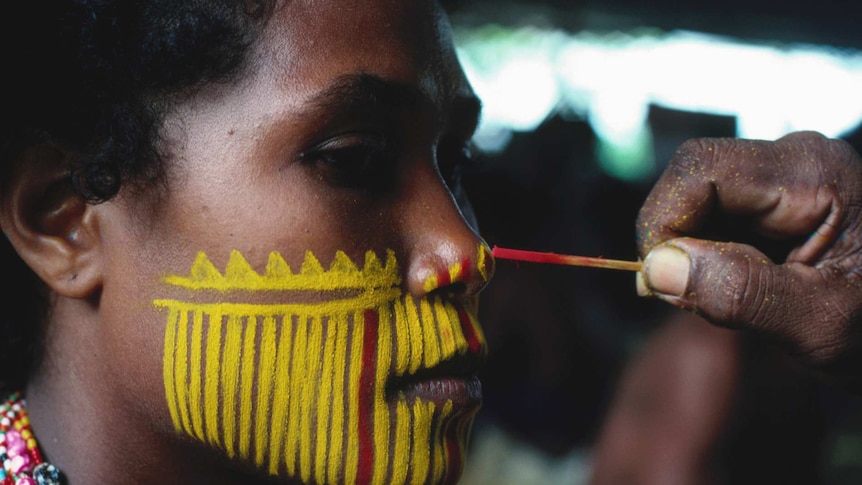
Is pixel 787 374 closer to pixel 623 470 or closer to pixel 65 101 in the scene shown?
pixel 623 470

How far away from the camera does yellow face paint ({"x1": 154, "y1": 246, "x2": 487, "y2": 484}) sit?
1.46 metres

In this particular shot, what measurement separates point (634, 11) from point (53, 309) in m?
4.20

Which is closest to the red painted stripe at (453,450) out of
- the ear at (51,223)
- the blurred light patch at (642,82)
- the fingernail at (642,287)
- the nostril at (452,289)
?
the nostril at (452,289)

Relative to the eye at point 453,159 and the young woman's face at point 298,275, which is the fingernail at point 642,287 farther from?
the eye at point 453,159

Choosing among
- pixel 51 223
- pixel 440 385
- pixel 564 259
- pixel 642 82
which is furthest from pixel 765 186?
pixel 642 82

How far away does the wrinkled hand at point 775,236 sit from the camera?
5.15 feet

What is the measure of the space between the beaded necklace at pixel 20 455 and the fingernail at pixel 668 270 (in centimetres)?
143

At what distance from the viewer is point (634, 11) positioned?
4848 mm

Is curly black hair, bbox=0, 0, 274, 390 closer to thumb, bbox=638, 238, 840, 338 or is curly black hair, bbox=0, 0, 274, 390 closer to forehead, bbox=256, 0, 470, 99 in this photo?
forehead, bbox=256, 0, 470, 99

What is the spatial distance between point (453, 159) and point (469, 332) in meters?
0.52

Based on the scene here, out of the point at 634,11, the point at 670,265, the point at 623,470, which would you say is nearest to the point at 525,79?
the point at 634,11

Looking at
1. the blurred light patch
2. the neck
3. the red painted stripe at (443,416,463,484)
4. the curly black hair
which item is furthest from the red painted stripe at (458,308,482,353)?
the blurred light patch

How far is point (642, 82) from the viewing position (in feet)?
18.7

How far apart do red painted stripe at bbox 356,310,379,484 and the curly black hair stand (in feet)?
1.83
